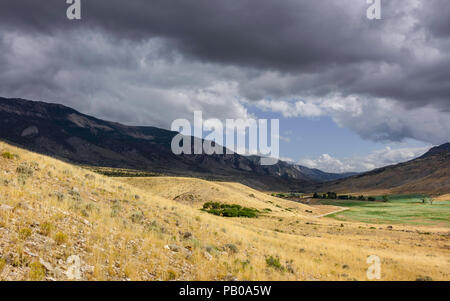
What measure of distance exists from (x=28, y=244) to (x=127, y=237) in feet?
12.9

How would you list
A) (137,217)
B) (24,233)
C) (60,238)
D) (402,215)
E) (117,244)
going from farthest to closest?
(402,215) → (137,217) → (117,244) → (60,238) → (24,233)

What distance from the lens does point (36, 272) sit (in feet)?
27.9

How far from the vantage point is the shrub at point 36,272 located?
8352 mm

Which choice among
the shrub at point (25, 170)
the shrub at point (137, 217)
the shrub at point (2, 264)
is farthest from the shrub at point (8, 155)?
the shrub at point (2, 264)

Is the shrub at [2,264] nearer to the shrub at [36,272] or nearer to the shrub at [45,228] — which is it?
the shrub at [36,272]

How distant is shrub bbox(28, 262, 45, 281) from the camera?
8.35 m

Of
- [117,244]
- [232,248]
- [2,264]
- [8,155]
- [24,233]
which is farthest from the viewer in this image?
[8,155]

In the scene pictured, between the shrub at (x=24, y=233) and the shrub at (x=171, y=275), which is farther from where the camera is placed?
the shrub at (x=171, y=275)

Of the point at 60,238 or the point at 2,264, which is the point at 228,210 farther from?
the point at 2,264

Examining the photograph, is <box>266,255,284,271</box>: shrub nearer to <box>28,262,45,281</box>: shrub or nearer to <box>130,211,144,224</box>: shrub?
<box>130,211,144,224</box>: shrub

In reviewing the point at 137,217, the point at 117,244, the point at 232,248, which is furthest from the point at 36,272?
the point at 232,248

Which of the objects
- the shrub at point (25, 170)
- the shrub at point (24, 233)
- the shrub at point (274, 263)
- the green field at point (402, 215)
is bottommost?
the green field at point (402, 215)
